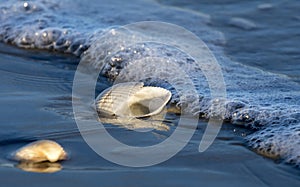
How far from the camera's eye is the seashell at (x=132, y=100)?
400 centimetres

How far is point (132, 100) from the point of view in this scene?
160 inches

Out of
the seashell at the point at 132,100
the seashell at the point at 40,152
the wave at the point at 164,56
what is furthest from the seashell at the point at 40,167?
the wave at the point at 164,56

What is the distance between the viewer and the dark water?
3.28 meters

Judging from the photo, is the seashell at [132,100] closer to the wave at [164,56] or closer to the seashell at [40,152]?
the wave at [164,56]

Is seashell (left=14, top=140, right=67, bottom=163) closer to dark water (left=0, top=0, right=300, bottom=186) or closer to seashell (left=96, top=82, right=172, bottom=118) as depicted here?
dark water (left=0, top=0, right=300, bottom=186)

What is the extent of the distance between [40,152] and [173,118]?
987 millimetres

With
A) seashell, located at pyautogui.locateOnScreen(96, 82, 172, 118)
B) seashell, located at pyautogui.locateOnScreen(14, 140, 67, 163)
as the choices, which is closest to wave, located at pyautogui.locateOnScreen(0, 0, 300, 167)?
seashell, located at pyautogui.locateOnScreen(96, 82, 172, 118)

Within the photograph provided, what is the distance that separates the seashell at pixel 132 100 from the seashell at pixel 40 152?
68cm

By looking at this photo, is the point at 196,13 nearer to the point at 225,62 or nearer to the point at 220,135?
the point at 225,62

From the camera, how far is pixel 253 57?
16.6ft

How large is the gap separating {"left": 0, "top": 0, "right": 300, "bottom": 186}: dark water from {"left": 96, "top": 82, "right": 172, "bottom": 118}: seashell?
201mm

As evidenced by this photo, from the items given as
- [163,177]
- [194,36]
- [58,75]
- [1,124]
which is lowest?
[163,177]

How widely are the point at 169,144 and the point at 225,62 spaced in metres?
1.51

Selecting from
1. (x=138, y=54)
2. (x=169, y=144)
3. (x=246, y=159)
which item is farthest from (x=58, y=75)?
(x=246, y=159)
